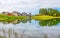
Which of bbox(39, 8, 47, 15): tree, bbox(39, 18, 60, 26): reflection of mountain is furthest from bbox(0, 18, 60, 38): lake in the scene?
bbox(39, 8, 47, 15): tree

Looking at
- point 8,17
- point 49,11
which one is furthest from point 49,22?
point 8,17

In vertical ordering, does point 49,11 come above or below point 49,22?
above

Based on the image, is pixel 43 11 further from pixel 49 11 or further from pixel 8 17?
pixel 8 17

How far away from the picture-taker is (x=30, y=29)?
1648 mm

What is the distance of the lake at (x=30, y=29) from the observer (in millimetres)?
1630

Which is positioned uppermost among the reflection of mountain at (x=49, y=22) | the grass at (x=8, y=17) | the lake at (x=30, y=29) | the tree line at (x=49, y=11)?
the tree line at (x=49, y=11)

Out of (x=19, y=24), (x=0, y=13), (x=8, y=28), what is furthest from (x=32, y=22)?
(x=0, y=13)

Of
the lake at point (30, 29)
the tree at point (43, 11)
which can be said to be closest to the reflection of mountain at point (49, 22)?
the lake at point (30, 29)

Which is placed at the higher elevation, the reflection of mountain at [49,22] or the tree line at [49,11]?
the tree line at [49,11]

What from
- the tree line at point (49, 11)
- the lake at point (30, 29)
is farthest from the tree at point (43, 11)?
the lake at point (30, 29)

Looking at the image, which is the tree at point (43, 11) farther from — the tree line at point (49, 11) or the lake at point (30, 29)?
the lake at point (30, 29)

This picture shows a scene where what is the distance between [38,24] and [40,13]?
134mm

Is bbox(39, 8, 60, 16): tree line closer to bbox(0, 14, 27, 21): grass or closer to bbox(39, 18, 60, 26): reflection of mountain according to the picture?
bbox(39, 18, 60, 26): reflection of mountain

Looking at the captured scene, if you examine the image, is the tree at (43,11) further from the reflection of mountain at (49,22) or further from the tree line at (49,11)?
the reflection of mountain at (49,22)
